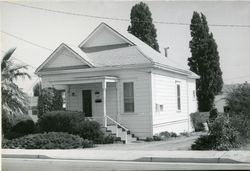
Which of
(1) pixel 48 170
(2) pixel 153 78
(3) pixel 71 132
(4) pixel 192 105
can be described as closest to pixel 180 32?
(2) pixel 153 78

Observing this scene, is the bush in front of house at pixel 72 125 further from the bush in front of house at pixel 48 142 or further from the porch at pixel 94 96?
the bush in front of house at pixel 48 142

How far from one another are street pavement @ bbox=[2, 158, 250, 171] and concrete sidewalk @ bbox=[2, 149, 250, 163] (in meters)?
0.49

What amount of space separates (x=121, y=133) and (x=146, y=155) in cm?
695

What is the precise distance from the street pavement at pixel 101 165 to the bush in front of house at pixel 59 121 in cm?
611

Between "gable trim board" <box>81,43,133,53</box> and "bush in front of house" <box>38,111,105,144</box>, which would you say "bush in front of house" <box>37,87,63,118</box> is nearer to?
"bush in front of house" <box>38,111,105,144</box>

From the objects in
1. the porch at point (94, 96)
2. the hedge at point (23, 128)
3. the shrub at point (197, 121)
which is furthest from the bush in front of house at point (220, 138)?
the shrub at point (197, 121)

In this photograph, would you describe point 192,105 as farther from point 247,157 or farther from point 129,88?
point 247,157

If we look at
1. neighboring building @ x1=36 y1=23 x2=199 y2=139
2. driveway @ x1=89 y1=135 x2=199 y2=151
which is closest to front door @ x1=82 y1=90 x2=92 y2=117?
neighboring building @ x1=36 y1=23 x2=199 y2=139

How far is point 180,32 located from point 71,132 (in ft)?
22.2

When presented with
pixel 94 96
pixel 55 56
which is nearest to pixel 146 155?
pixel 94 96

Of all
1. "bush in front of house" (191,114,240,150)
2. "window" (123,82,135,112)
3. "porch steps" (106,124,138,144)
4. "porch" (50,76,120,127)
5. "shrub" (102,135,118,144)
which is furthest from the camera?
"window" (123,82,135,112)

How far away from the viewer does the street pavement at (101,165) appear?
12.2m

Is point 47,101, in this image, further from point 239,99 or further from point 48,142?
point 239,99

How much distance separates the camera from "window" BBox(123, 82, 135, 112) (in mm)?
22078
